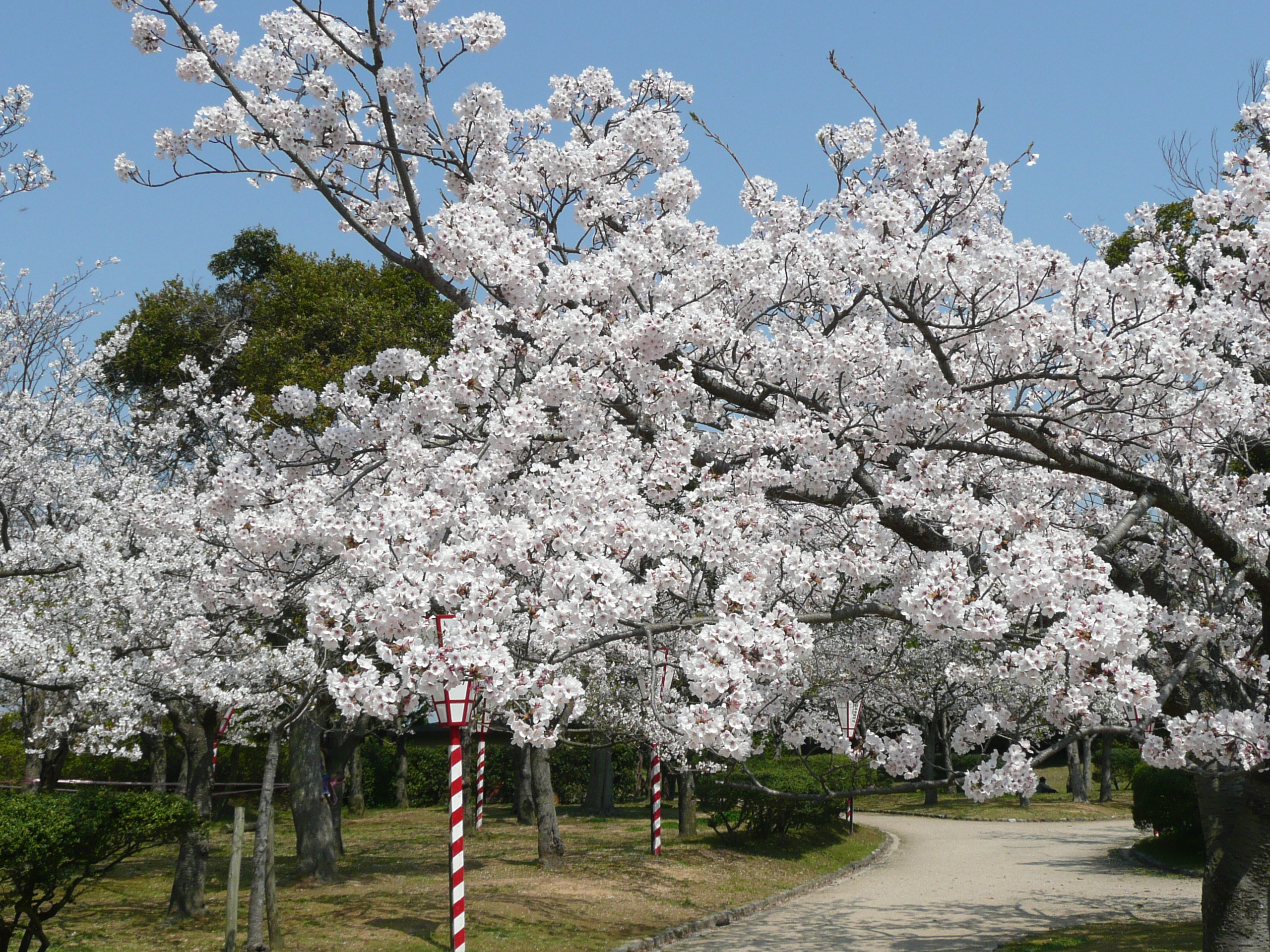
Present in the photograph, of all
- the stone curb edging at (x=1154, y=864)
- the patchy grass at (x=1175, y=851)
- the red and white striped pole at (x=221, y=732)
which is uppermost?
the red and white striped pole at (x=221, y=732)

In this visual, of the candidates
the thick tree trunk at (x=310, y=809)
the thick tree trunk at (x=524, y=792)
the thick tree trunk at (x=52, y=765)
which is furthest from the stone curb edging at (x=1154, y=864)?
the thick tree trunk at (x=52, y=765)

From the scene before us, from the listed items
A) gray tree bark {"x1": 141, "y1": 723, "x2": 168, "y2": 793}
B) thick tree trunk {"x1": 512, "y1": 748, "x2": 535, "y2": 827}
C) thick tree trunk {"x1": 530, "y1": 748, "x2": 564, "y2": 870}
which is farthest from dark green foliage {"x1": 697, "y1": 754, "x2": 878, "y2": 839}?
gray tree bark {"x1": 141, "y1": 723, "x2": 168, "y2": 793}

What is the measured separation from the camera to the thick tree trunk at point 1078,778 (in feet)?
92.6

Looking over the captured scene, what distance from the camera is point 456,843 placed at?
25.8 feet

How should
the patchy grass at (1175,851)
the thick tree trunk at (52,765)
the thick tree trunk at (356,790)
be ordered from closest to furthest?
1. the thick tree trunk at (52,765)
2. the patchy grass at (1175,851)
3. the thick tree trunk at (356,790)

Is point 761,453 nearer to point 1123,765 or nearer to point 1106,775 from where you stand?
point 1106,775

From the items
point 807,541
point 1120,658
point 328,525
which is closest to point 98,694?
point 328,525

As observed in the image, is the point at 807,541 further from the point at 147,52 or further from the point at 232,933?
the point at 147,52

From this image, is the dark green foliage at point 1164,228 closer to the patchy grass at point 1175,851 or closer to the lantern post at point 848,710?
the lantern post at point 848,710

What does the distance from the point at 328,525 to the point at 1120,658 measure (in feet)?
14.6

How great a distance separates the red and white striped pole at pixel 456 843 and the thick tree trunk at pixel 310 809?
16.9 ft

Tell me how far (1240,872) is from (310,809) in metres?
10.6

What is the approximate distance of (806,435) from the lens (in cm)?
669

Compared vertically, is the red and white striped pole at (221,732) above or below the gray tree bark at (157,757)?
above
